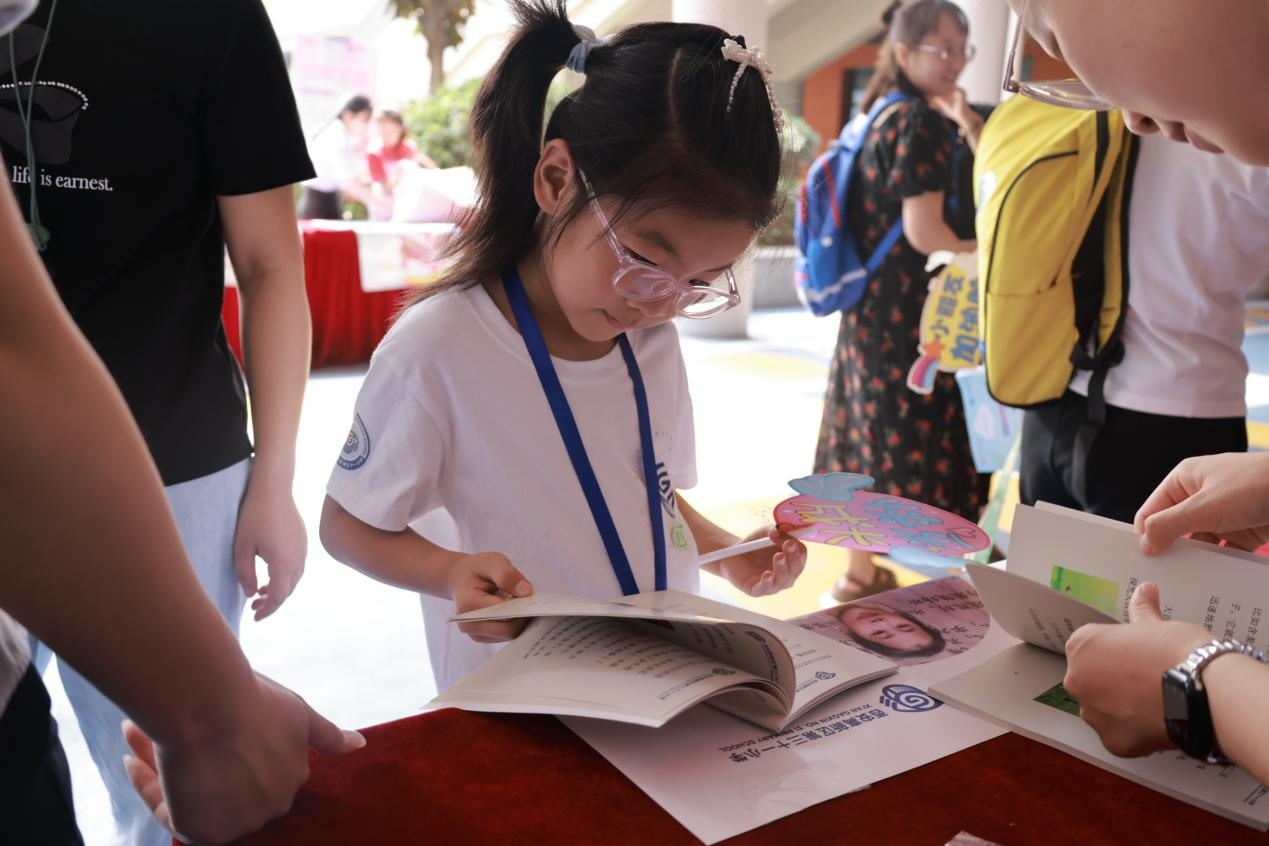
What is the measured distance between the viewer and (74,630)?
43cm

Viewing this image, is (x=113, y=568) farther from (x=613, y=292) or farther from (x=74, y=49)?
(x=74, y=49)

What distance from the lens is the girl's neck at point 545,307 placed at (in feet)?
3.93

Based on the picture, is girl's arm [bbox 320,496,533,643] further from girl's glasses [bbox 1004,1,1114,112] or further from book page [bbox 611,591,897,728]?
girl's glasses [bbox 1004,1,1114,112]

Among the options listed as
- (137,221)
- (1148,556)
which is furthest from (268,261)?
(1148,556)

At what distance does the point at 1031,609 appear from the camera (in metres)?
0.88

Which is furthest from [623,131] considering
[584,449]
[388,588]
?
[388,588]

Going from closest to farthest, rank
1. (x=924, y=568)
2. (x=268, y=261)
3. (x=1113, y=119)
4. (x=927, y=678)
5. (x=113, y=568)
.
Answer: (x=113, y=568) → (x=927, y=678) → (x=268, y=261) → (x=1113, y=119) → (x=924, y=568)

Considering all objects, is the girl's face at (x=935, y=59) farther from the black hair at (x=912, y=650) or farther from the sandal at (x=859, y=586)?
the black hair at (x=912, y=650)

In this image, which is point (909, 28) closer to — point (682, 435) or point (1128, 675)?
point (682, 435)

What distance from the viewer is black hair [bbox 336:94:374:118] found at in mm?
6965

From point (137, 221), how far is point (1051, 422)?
4.75 feet

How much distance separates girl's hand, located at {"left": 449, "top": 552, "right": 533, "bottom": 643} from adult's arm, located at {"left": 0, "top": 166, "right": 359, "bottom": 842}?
1.21 ft

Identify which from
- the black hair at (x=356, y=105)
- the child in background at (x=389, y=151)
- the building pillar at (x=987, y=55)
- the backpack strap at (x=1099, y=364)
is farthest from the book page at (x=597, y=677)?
the child in background at (x=389, y=151)

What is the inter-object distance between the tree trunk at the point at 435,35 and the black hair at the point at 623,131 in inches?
398
